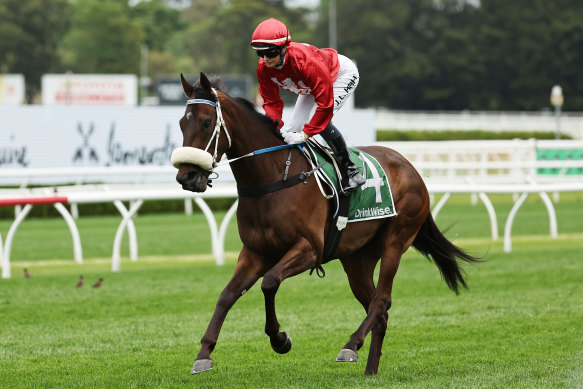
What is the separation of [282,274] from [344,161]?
882 mm

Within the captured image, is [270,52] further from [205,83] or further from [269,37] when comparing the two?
[205,83]

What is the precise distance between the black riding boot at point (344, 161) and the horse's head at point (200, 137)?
0.74m

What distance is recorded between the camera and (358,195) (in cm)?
501

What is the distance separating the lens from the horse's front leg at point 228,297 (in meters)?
4.14

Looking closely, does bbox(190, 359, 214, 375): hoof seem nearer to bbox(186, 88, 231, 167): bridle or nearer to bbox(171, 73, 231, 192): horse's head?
bbox(171, 73, 231, 192): horse's head

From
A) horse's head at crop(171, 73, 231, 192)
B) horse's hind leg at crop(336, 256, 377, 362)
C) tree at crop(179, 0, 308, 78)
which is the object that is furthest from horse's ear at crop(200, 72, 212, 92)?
tree at crop(179, 0, 308, 78)

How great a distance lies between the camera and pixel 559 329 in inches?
228

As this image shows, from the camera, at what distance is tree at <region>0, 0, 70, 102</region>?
6225 cm

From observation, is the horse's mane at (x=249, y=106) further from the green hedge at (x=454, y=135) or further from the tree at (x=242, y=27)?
the tree at (x=242, y=27)

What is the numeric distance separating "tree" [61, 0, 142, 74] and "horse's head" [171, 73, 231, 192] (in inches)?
2468

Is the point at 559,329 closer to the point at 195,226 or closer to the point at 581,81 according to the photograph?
the point at 195,226

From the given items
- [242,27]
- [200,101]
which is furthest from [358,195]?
[242,27]

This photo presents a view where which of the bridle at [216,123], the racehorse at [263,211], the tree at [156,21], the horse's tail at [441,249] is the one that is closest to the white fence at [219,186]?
the horse's tail at [441,249]

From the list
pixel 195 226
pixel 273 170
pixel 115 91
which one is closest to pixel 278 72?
pixel 273 170
